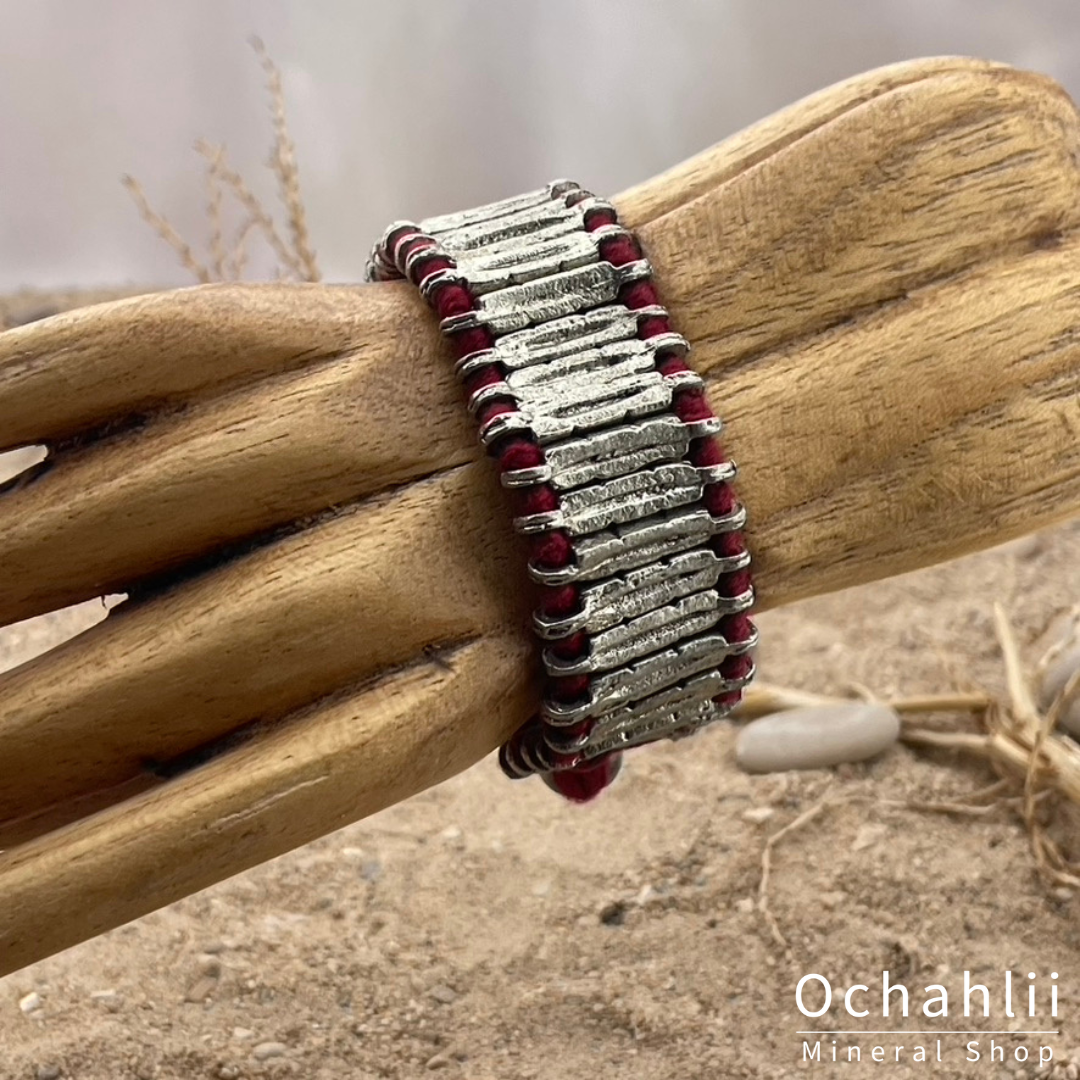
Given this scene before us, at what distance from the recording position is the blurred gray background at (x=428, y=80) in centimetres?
207

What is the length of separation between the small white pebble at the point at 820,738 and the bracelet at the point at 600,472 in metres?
0.84

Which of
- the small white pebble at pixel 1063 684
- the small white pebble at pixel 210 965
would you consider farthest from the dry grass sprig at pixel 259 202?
the small white pebble at pixel 1063 684

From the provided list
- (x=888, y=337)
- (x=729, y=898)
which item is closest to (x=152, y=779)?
(x=888, y=337)

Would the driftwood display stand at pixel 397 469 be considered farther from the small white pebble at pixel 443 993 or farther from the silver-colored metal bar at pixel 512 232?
the small white pebble at pixel 443 993

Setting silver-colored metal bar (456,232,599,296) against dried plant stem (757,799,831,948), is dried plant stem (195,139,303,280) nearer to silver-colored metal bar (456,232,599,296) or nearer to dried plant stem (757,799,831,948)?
dried plant stem (757,799,831,948)

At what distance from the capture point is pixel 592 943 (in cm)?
132

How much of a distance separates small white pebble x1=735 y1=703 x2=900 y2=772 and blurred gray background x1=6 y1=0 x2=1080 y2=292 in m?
1.09

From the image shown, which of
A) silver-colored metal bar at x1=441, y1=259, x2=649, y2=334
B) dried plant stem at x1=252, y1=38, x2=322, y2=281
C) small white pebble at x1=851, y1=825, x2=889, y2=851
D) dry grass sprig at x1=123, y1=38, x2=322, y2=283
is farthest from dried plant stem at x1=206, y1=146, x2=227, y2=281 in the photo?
silver-colored metal bar at x1=441, y1=259, x2=649, y2=334

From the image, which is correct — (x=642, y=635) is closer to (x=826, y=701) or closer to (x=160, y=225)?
(x=826, y=701)

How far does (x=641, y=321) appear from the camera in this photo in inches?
30.4

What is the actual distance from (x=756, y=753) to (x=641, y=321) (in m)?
0.96

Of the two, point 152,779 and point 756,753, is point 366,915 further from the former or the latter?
point 152,779

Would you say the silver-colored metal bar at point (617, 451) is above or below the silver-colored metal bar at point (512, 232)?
below

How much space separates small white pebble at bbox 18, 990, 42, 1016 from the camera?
1.17 m
